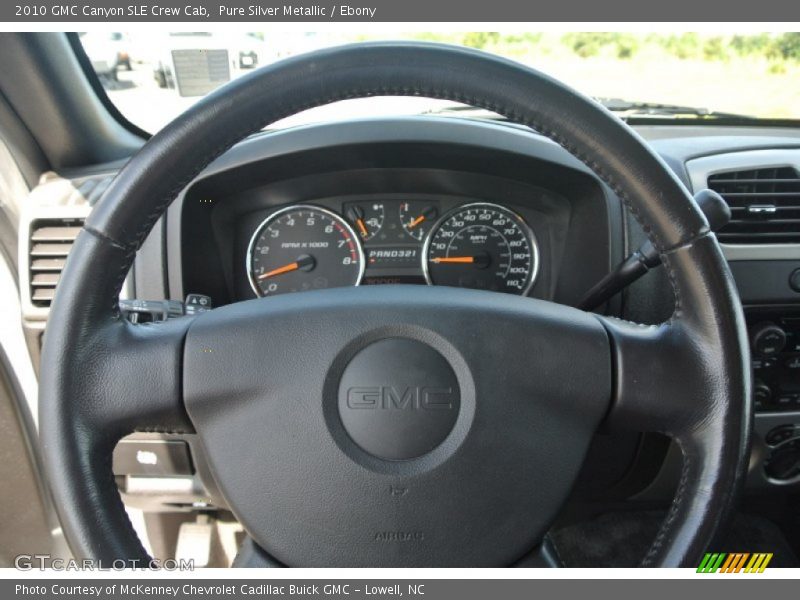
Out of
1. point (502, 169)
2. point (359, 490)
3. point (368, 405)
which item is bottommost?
point (359, 490)

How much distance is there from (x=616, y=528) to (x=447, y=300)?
1.48 m

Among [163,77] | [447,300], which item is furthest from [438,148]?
[163,77]

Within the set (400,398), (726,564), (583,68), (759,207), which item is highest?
(583,68)

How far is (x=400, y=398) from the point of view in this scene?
1077 mm

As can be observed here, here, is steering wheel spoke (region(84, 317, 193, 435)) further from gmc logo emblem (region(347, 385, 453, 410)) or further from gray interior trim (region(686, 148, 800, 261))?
gray interior trim (region(686, 148, 800, 261))

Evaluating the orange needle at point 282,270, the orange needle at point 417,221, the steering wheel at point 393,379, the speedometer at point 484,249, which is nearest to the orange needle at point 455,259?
the speedometer at point 484,249

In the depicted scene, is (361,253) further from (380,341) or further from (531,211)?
(380,341)

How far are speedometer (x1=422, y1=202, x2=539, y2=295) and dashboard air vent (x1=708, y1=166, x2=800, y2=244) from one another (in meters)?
0.49

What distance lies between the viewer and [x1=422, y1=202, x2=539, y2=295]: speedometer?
6.44 feet

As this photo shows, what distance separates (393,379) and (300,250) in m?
0.96

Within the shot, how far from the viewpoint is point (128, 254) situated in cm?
103

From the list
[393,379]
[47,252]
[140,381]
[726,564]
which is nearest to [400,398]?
[393,379]

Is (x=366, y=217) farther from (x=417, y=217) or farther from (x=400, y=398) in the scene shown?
(x=400, y=398)

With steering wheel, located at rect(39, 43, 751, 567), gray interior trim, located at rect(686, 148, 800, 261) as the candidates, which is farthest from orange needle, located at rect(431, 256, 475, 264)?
steering wheel, located at rect(39, 43, 751, 567)
